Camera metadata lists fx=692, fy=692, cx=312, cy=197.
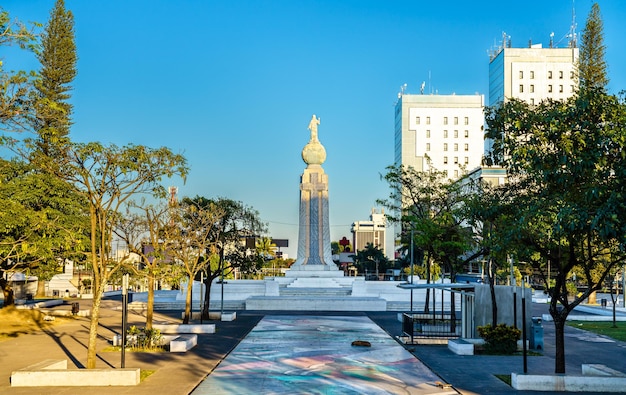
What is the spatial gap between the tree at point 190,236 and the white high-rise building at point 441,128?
96.6 metres

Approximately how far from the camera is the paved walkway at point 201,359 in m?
17.6

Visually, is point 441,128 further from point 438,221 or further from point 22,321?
point 22,321

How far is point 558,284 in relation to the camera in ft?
57.7

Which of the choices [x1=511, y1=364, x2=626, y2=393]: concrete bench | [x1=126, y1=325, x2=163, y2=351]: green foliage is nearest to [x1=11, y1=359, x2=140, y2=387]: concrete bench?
[x1=126, y1=325, x2=163, y2=351]: green foliage

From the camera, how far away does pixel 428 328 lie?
32.3 metres

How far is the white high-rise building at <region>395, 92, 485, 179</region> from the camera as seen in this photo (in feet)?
438

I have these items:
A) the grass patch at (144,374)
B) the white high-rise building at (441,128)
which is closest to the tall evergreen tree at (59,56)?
the grass patch at (144,374)

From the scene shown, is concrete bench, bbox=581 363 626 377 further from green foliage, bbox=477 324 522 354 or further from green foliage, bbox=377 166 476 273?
green foliage, bbox=377 166 476 273

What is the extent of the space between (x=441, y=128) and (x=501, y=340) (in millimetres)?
112889

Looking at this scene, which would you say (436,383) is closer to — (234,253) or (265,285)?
(234,253)

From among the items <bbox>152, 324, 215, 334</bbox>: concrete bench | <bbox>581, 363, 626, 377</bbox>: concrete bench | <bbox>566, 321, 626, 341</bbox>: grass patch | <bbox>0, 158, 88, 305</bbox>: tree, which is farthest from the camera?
<bbox>0, 158, 88, 305</bbox>: tree

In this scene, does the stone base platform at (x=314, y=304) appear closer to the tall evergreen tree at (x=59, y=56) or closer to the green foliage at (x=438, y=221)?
the green foliage at (x=438, y=221)

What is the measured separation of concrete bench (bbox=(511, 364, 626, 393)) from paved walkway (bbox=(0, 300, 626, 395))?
1.46 feet

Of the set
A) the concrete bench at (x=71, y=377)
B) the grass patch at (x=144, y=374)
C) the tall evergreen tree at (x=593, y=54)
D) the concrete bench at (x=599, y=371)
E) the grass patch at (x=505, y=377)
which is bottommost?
the grass patch at (x=144, y=374)
